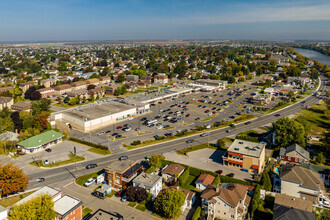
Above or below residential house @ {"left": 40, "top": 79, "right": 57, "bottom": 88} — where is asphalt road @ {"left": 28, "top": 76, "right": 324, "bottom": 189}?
below

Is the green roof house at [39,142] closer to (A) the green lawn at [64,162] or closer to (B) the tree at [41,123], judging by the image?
(B) the tree at [41,123]

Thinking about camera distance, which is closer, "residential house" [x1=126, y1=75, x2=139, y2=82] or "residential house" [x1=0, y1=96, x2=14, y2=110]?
"residential house" [x1=0, y1=96, x2=14, y2=110]

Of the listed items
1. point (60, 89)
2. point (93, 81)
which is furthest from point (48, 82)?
point (93, 81)

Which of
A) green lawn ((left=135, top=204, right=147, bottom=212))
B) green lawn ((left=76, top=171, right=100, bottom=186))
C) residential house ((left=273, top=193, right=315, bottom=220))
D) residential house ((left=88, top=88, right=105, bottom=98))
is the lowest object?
green lawn ((left=135, top=204, right=147, bottom=212))

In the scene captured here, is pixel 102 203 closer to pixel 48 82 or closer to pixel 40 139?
pixel 40 139

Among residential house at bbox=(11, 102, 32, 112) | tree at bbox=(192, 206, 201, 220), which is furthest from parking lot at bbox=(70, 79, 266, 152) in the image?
residential house at bbox=(11, 102, 32, 112)

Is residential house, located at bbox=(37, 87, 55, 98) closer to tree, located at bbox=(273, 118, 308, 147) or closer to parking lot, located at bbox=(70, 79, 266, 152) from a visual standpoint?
parking lot, located at bbox=(70, 79, 266, 152)

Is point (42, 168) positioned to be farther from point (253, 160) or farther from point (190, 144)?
point (253, 160)
